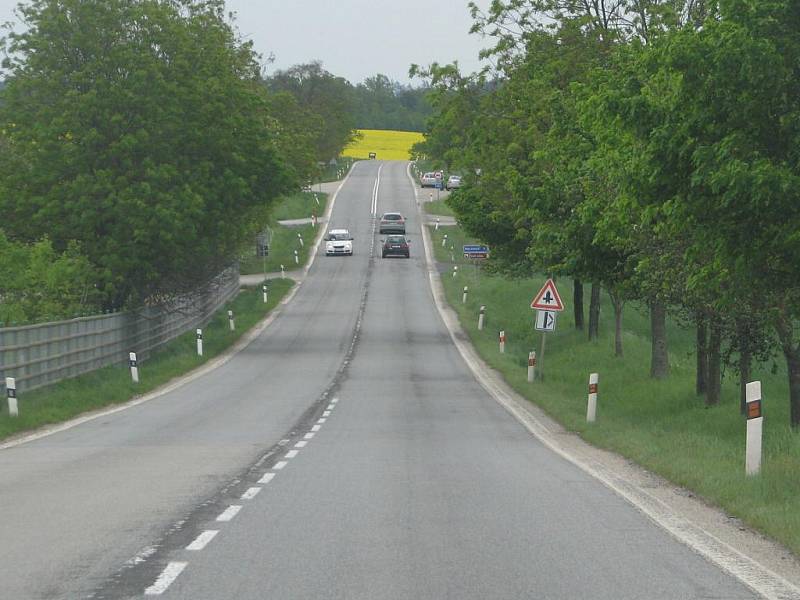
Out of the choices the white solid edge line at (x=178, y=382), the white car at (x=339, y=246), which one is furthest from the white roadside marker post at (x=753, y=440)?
the white car at (x=339, y=246)

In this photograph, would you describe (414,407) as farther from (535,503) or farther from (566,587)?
(566,587)

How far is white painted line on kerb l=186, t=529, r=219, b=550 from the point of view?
8539 mm

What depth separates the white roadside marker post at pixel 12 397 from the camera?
21.7 metres

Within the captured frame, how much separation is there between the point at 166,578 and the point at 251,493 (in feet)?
14.4

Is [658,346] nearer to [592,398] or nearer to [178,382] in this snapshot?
[592,398]

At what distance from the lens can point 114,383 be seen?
1160 inches

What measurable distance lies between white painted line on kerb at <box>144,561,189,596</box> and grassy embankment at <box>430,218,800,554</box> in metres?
4.49

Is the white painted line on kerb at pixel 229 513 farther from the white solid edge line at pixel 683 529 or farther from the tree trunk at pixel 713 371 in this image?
the tree trunk at pixel 713 371

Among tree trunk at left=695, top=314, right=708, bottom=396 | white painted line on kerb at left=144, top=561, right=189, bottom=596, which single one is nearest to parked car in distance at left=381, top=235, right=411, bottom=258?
tree trunk at left=695, top=314, right=708, bottom=396

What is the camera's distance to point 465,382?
31891 mm

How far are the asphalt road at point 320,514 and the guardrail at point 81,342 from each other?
2777 mm

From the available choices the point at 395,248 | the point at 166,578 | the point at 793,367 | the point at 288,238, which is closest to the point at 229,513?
the point at 166,578

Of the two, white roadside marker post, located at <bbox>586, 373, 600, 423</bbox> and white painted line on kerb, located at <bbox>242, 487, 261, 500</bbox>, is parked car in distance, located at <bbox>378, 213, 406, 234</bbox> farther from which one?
white painted line on kerb, located at <bbox>242, 487, 261, 500</bbox>

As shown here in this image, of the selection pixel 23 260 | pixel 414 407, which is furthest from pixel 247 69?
pixel 414 407
